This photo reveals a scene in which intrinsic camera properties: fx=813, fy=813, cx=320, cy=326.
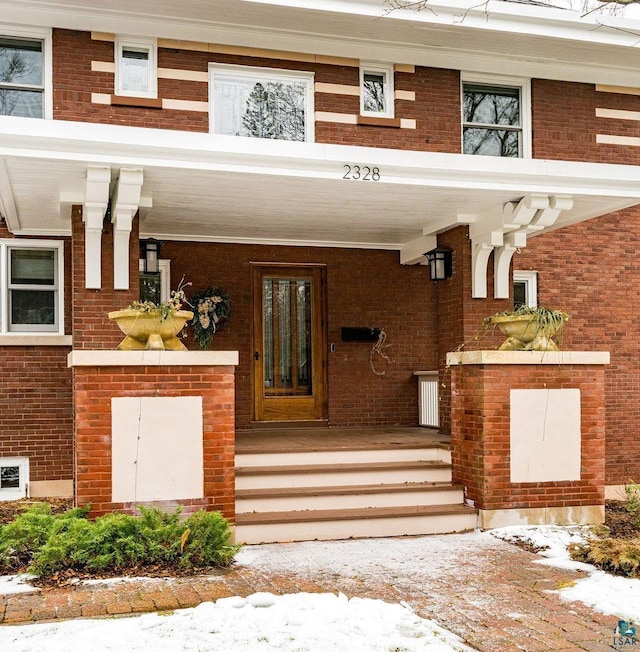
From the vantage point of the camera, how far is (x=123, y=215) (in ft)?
28.9

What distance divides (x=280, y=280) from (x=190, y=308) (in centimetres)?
150

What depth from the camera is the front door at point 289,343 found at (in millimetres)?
12188

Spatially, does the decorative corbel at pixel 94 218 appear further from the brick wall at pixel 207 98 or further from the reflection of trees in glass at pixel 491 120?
the reflection of trees in glass at pixel 491 120

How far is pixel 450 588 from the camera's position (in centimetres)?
630

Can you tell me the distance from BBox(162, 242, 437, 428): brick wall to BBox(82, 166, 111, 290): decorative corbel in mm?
2501

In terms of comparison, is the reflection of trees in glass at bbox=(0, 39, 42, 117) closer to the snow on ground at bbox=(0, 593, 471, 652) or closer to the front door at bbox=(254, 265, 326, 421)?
the front door at bbox=(254, 265, 326, 421)

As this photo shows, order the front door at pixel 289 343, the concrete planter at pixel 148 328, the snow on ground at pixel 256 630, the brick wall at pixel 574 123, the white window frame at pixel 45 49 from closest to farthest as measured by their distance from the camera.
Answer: the snow on ground at pixel 256 630
the concrete planter at pixel 148 328
the white window frame at pixel 45 49
the brick wall at pixel 574 123
the front door at pixel 289 343

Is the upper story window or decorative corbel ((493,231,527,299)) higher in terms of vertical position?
the upper story window

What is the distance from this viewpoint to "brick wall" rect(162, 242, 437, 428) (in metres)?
11.9

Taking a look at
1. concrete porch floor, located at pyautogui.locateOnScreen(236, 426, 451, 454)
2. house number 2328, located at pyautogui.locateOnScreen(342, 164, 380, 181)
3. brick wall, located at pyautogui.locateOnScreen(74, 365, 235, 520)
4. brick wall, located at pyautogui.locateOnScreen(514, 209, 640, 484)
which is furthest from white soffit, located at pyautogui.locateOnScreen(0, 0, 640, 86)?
concrete porch floor, located at pyautogui.locateOnScreen(236, 426, 451, 454)

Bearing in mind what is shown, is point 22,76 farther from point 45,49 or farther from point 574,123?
point 574,123

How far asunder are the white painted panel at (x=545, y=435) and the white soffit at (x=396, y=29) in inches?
156

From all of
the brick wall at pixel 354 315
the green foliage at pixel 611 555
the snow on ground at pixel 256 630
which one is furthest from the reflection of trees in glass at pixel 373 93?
the snow on ground at pixel 256 630

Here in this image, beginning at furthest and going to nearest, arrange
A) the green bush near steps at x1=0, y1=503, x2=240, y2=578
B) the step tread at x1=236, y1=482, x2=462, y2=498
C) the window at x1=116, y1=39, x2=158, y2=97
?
the window at x1=116, y1=39, x2=158, y2=97
the step tread at x1=236, y1=482, x2=462, y2=498
the green bush near steps at x1=0, y1=503, x2=240, y2=578
